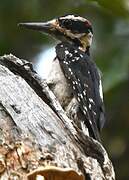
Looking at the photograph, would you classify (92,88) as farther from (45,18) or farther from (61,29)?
(45,18)

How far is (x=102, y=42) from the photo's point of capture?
6117 mm

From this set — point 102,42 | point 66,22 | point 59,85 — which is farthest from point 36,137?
point 102,42

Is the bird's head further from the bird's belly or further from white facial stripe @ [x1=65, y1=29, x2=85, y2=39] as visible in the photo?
the bird's belly

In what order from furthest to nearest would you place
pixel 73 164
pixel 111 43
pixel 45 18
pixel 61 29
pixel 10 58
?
pixel 45 18, pixel 111 43, pixel 61 29, pixel 10 58, pixel 73 164

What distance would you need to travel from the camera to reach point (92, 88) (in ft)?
16.3

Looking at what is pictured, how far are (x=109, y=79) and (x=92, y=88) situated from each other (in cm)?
29

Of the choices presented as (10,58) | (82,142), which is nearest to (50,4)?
(10,58)

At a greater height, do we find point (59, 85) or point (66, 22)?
point (66, 22)

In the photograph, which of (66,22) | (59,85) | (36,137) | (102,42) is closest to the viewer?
(36,137)

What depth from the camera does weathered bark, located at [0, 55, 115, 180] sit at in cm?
322

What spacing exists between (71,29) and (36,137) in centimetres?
222

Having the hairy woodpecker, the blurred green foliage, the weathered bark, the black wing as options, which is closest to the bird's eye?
the hairy woodpecker

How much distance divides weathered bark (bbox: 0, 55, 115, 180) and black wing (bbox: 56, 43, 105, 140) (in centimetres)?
83

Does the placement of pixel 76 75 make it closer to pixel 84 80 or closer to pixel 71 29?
pixel 84 80
